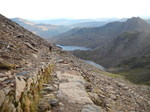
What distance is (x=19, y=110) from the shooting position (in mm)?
7723

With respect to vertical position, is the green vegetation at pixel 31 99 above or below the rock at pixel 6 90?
below

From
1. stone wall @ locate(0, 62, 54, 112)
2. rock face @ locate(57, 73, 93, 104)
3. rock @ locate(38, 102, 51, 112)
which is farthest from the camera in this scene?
rock face @ locate(57, 73, 93, 104)

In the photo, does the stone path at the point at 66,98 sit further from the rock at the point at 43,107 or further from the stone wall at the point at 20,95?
the stone wall at the point at 20,95

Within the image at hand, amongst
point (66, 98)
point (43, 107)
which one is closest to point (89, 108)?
point (66, 98)

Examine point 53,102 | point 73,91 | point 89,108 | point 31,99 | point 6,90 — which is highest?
point 6,90

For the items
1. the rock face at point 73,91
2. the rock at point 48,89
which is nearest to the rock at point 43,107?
the rock face at point 73,91

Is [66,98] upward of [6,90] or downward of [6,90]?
downward

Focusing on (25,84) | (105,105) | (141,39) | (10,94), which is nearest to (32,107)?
(25,84)

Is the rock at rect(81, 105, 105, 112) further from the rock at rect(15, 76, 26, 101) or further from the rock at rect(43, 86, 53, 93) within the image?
the rock at rect(15, 76, 26, 101)

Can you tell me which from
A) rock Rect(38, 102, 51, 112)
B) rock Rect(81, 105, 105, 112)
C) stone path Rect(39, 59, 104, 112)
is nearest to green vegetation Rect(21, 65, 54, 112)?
rock Rect(38, 102, 51, 112)

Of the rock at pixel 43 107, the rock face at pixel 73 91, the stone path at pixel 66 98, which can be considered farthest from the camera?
the rock face at pixel 73 91

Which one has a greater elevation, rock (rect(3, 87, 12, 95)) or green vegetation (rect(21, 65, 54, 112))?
rock (rect(3, 87, 12, 95))

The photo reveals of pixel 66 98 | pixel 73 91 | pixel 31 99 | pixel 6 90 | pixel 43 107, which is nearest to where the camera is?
→ pixel 6 90

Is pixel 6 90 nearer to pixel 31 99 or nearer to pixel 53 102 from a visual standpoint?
pixel 31 99
